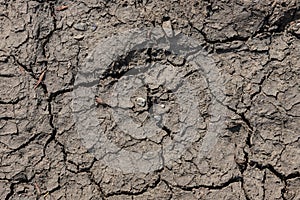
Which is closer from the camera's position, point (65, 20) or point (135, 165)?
point (135, 165)

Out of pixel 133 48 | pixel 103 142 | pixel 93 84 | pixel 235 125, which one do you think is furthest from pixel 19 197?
pixel 235 125

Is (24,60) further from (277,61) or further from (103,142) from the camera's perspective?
Result: (277,61)

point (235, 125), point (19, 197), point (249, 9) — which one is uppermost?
point (249, 9)

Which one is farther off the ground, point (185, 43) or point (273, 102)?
point (185, 43)

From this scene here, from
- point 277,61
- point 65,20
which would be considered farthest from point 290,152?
point 65,20

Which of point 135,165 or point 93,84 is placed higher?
point 93,84

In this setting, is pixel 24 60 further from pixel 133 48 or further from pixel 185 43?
pixel 185 43
